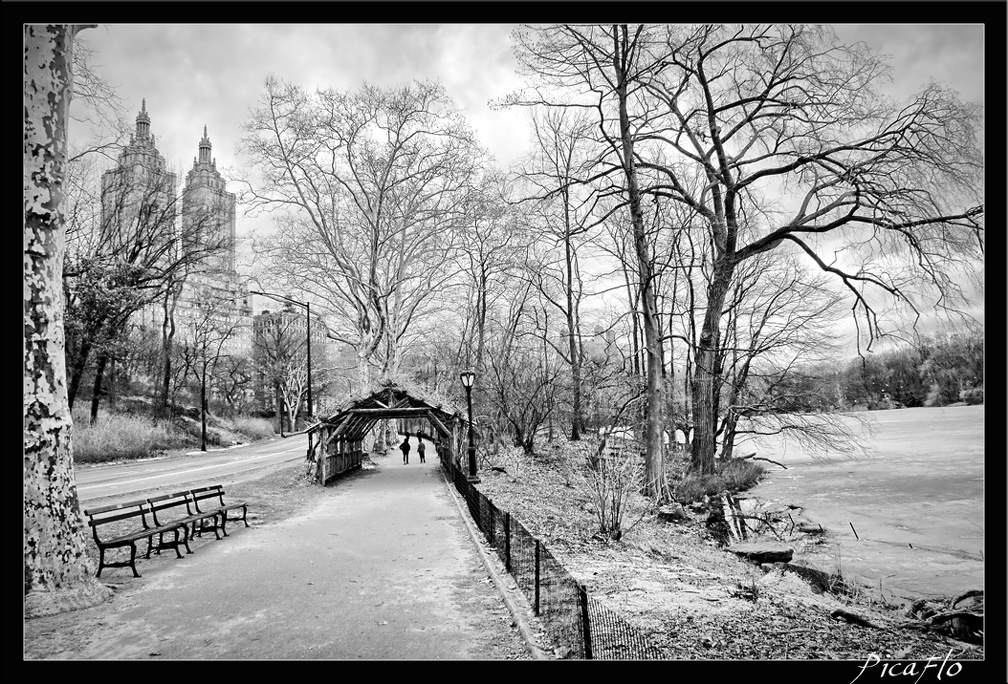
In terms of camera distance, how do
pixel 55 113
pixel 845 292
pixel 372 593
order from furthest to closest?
pixel 845 292 < pixel 372 593 < pixel 55 113

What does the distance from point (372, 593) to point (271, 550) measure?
2.53 meters

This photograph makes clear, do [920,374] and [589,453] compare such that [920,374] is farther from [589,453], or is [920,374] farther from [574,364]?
[574,364]

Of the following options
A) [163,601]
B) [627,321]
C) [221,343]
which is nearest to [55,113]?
[221,343]

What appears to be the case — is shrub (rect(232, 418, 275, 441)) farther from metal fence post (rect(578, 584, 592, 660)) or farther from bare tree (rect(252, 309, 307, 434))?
metal fence post (rect(578, 584, 592, 660))

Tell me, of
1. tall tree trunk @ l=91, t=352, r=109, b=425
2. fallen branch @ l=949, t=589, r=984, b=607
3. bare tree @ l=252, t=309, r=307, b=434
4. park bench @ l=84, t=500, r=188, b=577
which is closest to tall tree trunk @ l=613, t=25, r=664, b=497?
fallen branch @ l=949, t=589, r=984, b=607

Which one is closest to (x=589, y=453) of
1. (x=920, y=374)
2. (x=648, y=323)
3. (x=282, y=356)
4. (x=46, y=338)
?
(x=648, y=323)

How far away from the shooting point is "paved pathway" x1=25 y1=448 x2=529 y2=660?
3.51 metres

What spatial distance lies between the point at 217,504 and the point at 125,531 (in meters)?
2.21

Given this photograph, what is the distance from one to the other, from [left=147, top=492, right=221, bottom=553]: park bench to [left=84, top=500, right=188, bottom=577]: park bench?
0.08 metres

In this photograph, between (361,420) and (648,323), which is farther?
(361,420)

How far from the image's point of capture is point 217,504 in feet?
29.6

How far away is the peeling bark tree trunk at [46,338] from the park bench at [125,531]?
0.54 m
